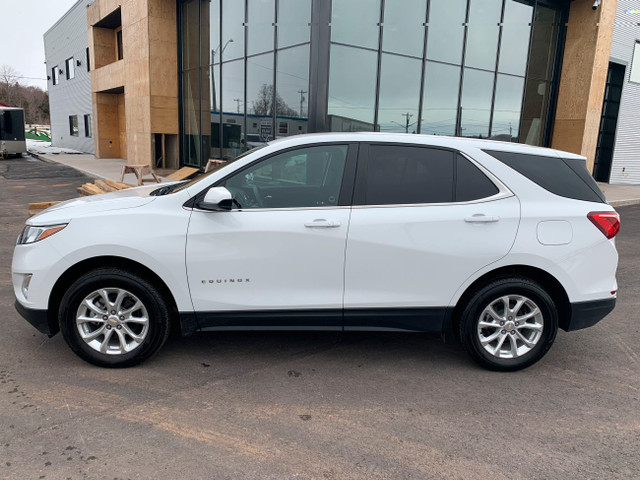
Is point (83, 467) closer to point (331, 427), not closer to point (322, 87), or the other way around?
point (331, 427)

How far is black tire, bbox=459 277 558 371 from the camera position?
3.66m

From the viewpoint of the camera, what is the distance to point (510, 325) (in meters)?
3.72

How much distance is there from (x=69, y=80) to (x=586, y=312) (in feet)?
129

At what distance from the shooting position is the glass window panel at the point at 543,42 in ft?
53.9

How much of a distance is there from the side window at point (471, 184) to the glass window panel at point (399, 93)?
32.4 ft

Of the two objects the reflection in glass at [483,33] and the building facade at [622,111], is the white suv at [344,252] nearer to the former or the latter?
the reflection in glass at [483,33]

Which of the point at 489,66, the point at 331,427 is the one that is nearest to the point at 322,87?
the point at 489,66

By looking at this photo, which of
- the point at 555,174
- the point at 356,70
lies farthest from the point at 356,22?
the point at 555,174

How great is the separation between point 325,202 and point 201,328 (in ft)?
4.39

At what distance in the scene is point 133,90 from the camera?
1959 centimetres

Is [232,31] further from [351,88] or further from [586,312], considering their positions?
[586,312]

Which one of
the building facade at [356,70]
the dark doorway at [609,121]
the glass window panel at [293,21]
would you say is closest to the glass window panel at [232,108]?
the building facade at [356,70]

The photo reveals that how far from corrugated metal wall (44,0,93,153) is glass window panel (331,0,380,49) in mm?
23050

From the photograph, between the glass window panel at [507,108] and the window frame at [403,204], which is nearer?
the window frame at [403,204]
